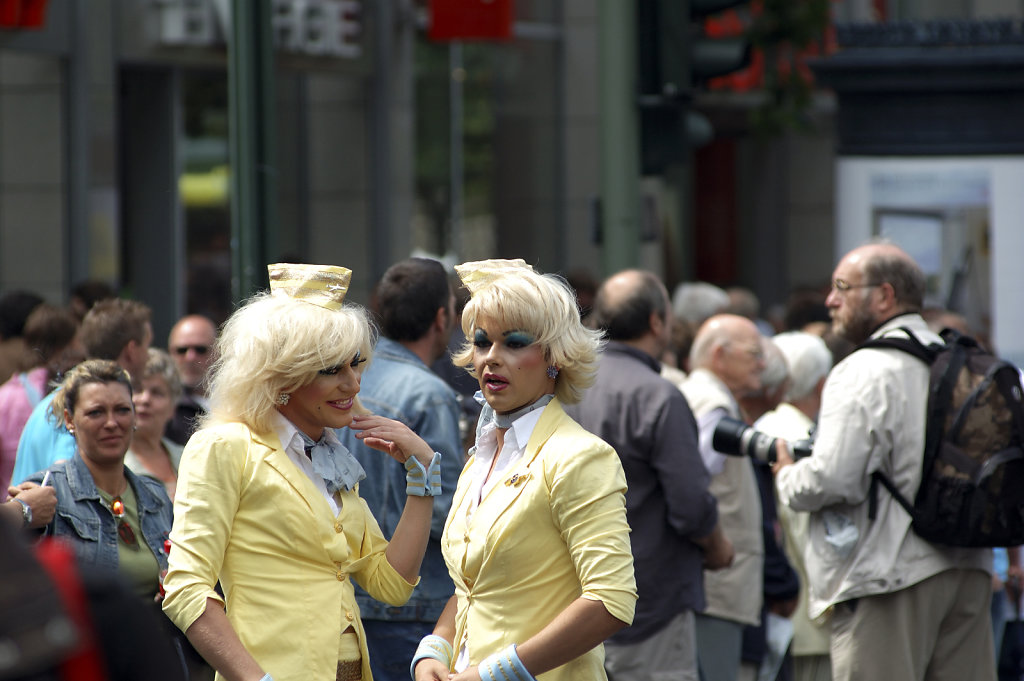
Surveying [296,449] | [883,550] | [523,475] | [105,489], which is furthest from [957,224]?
[296,449]

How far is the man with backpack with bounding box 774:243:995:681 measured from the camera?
188 inches

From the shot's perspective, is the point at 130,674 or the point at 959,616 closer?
the point at 130,674

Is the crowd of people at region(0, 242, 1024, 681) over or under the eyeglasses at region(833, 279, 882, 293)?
under

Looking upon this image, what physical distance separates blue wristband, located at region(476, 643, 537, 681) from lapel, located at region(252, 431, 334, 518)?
51 centimetres

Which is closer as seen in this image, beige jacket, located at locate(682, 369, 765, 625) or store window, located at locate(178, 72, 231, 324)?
beige jacket, located at locate(682, 369, 765, 625)

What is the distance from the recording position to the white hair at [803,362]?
6.45m

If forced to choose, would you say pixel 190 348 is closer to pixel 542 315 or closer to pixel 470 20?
pixel 542 315

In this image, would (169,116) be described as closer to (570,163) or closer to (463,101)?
(463,101)

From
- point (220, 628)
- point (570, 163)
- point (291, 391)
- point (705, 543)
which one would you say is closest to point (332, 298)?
point (291, 391)

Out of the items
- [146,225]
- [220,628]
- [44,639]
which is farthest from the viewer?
[146,225]

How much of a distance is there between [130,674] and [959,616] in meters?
3.97

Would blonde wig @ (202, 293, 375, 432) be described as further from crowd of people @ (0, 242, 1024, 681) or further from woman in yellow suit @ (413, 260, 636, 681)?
woman in yellow suit @ (413, 260, 636, 681)

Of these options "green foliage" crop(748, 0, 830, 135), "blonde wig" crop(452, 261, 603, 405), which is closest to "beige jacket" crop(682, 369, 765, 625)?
"blonde wig" crop(452, 261, 603, 405)

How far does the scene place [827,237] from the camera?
21.2 metres
